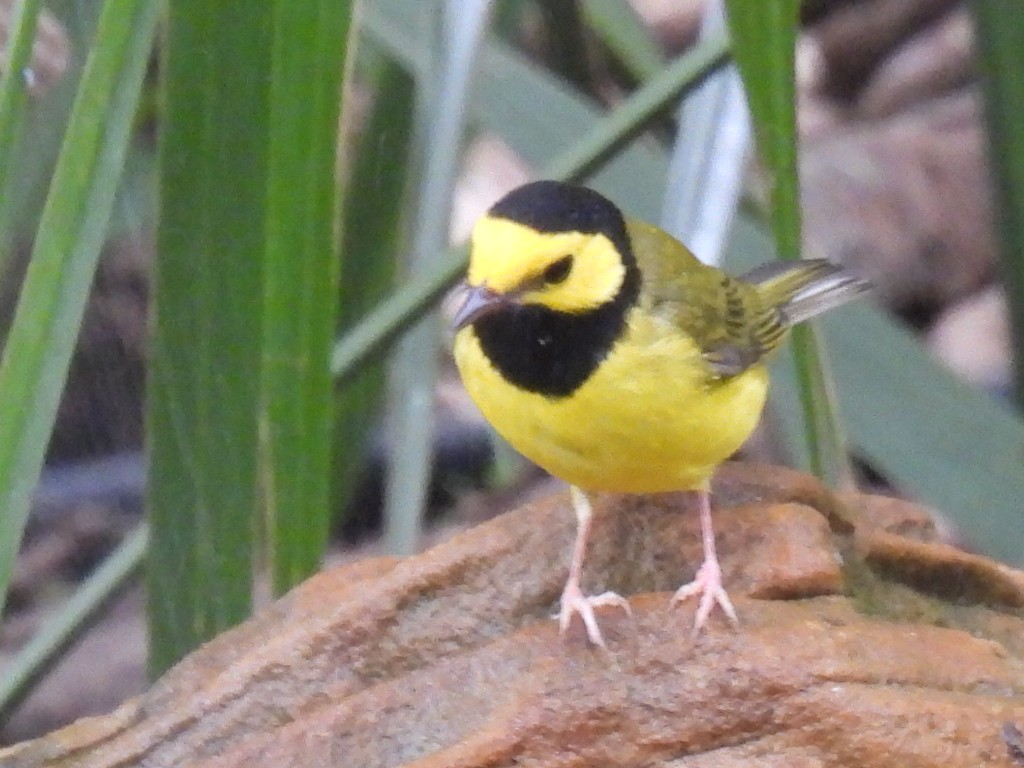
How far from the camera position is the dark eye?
1531mm

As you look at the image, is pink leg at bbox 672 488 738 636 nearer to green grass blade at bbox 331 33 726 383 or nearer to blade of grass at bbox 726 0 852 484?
blade of grass at bbox 726 0 852 484

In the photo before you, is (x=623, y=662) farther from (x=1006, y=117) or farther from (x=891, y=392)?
(x=1006, y=117)

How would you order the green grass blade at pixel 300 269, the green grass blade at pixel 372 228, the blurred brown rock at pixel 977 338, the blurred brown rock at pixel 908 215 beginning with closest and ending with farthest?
the green grass blade at pixel 300 269, the green grass blade at pixel 372 228, the blurred brown rock at pixel 977 338, the blurred brown rock at pixel 908 215

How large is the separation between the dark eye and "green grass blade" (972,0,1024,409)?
1.00 m

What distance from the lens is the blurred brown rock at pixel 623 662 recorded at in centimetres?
131

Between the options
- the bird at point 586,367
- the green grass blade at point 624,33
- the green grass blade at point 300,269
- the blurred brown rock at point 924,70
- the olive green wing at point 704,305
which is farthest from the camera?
the blurred brown rock at point 924,70

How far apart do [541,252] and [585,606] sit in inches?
15.6

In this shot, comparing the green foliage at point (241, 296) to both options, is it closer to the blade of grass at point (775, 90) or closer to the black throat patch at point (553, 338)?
the black throat patch at point (553, 338)

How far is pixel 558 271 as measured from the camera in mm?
1547

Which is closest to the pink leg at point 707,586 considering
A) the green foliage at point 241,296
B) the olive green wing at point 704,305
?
the olive green wing at point 704,305

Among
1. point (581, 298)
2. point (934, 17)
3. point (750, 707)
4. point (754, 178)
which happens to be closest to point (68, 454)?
point (754, 178)

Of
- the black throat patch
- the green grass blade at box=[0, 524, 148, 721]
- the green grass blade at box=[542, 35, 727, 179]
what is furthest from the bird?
the green grass blade at box=[0, 524, 148, 721]

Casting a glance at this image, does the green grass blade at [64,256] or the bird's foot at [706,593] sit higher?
the green grass blade at [64,256]

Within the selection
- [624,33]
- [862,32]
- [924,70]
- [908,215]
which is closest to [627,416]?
[624,33]
